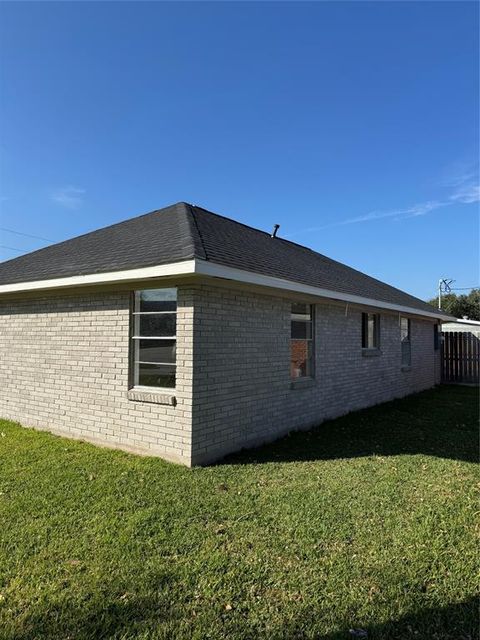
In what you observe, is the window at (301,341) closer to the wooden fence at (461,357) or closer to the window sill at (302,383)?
the window sill at (302,383)

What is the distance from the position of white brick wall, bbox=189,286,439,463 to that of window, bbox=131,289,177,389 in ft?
1.88

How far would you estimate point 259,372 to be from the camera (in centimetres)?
699

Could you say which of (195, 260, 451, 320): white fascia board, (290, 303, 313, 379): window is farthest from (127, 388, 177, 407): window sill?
(290, 303, 313, 379): window

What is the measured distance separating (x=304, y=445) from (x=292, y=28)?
8.49 metres

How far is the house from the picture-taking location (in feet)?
19.1

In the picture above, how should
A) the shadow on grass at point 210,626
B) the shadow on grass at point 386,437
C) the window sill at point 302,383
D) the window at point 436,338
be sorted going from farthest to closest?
the window at point 436,338 < the window sill at point 302,383 < the shadow on grass at point 386,437 < the shadow on grass at point 210,626

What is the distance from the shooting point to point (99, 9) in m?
8.00

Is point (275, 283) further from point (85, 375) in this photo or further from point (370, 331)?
point (370, 331)

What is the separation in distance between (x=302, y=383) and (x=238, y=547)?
15.7ft

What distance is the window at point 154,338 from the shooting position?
20.0ft

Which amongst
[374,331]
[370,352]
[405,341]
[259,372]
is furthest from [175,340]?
[405,341]

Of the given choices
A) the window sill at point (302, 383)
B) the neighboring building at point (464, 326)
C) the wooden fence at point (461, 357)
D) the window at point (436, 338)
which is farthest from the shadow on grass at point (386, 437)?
the neighboring building at point (464, 326)

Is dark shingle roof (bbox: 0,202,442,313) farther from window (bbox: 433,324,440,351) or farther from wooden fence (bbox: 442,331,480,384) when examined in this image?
wooden fence (bbox: 442,331,480,384)

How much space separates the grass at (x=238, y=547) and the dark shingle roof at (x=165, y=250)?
9.88ft
